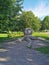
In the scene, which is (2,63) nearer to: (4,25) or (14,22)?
(4,25)

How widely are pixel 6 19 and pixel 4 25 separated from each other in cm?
80

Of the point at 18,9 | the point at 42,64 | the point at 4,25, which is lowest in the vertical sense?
the point at 42,64

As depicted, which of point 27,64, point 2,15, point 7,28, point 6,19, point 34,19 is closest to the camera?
point 27,64

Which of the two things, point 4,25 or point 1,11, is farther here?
point 4,25

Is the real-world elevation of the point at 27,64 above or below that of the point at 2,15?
below

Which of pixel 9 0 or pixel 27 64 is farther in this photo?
pixel 9 0

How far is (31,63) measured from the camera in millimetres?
8781

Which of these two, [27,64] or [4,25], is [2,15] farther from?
[27,64]

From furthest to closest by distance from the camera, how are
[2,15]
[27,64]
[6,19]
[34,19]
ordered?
[34,19], [6,19], [2,15], [27,64]

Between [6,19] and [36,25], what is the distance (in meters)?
45.6

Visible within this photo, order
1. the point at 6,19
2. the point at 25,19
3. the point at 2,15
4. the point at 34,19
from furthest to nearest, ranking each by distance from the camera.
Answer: the point at 34,19
the point at 25,19
the point at 6,19
the point at 2,15

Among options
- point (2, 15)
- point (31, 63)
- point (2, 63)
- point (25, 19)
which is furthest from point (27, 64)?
point (25, 19)

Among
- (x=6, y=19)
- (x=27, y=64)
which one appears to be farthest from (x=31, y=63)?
(x=6, y=19)

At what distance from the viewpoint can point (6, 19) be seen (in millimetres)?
23469
